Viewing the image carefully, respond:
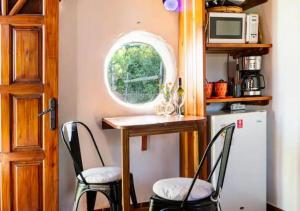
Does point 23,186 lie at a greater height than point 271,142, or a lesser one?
lesser

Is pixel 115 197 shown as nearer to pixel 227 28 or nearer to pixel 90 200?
pixel 90 200

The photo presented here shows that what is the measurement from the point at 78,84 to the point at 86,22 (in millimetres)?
558

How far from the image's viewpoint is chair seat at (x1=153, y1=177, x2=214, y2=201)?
78.1 inches

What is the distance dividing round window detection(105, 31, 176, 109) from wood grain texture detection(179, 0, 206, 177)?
193mm

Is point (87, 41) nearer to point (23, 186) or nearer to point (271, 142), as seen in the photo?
point (23, 186)

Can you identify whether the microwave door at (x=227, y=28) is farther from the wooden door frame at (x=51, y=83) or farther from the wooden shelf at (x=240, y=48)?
the wooden door frame at (x=51, y=83)

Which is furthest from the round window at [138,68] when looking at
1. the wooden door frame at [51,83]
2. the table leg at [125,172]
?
the table leg at [125,172]

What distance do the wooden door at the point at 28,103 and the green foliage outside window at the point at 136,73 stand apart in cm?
75

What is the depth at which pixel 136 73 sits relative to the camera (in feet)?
10.6

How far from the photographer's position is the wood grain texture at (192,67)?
2799 mm

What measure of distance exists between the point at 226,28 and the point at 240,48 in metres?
0.28

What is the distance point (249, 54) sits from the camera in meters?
3.13

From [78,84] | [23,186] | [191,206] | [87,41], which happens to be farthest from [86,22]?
[191,206]

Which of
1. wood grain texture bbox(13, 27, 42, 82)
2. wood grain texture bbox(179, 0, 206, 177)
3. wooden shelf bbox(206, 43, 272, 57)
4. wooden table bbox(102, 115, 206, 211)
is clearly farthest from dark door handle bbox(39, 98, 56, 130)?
wooden shelf bbox(206, 43, 272, 57)
